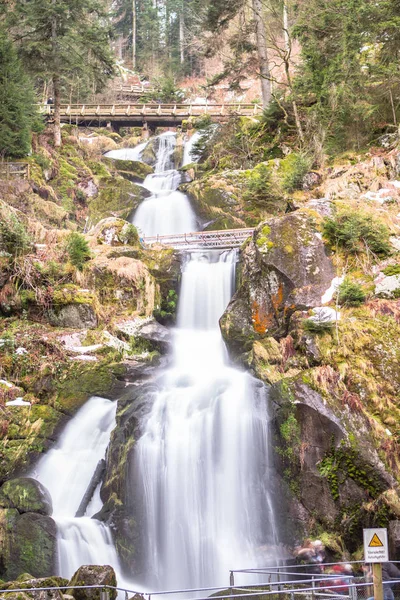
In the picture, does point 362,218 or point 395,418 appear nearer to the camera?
point 395,418

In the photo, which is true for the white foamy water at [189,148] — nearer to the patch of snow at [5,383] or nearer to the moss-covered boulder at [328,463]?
the patch of snow at [5,383]

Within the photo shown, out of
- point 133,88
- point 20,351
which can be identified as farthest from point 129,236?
point 133,88

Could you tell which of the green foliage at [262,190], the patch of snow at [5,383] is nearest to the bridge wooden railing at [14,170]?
the green foliage at [262,190]

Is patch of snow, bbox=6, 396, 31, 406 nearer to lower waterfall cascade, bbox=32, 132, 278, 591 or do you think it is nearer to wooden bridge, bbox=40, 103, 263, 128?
lower waterfall cascade, bbox=32, 132, 278, 591

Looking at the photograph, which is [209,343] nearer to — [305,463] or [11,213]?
[305,463]

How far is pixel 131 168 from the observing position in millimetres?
28125

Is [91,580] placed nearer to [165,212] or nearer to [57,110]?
[165,212]

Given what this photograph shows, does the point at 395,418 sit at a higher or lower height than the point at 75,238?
lower

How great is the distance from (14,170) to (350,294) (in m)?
14.9

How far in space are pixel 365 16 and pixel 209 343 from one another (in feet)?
37.9

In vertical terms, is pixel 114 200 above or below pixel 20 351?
above

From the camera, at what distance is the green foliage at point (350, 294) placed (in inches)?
459

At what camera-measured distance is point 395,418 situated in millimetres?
9695

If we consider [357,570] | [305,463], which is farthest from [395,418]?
[357,570]
